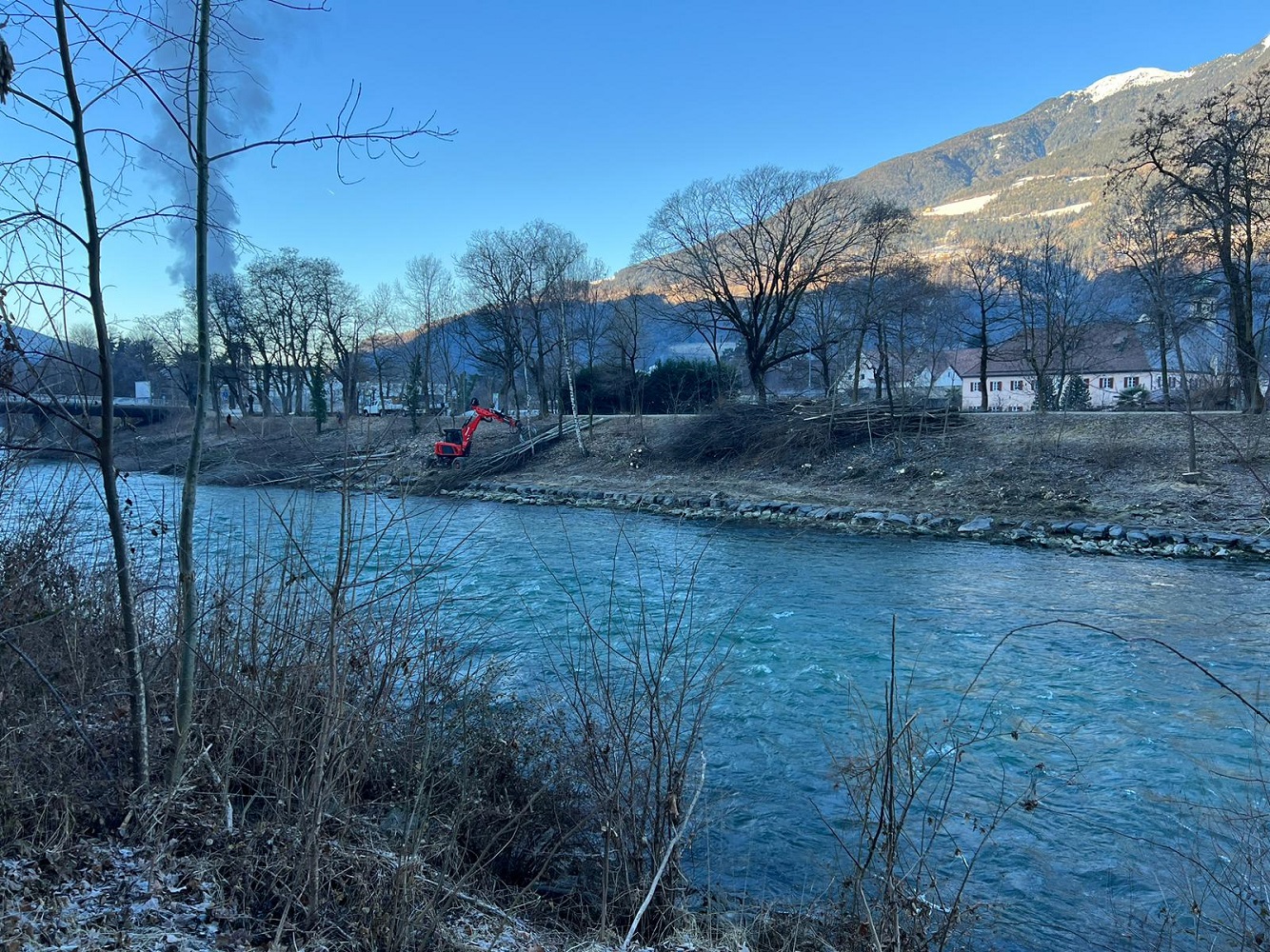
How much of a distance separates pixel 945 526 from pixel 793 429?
1016 cm

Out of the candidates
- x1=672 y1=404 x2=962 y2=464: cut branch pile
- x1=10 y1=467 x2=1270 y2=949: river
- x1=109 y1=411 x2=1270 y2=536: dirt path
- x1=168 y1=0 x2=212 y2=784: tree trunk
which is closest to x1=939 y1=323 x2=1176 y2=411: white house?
x1=672 y1=404 x2=962 y2=464: cut branch pile

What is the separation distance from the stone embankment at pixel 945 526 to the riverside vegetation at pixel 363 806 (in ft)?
21.8

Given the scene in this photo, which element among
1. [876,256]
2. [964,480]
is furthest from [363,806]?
[876,256]

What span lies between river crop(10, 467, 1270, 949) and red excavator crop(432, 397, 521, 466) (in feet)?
51.1

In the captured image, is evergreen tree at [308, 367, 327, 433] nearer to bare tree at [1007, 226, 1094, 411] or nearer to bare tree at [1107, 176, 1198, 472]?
bare tree at [1107, 176, 1198, 472]

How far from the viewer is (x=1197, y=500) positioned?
62.4 ft

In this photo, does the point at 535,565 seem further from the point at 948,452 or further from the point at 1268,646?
the point at 948,452

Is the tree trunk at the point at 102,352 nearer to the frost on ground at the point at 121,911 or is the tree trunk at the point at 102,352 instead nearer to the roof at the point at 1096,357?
the frost on ground at the point at 121,911

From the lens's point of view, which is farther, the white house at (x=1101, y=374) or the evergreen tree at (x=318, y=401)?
the white house at (x=1101, y=374)

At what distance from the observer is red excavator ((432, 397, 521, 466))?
106 ft

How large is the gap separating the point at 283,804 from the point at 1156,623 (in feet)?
39.6

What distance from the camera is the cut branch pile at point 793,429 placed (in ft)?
94.5

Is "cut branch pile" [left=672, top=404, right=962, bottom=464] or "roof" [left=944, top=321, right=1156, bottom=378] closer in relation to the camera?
"cut branch pile" [left=672, top=404, right=962, bottom=464]

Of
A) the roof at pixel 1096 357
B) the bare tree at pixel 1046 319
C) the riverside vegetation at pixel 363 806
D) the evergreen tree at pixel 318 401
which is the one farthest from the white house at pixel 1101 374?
the riverside vegetation at pixel 363 806
